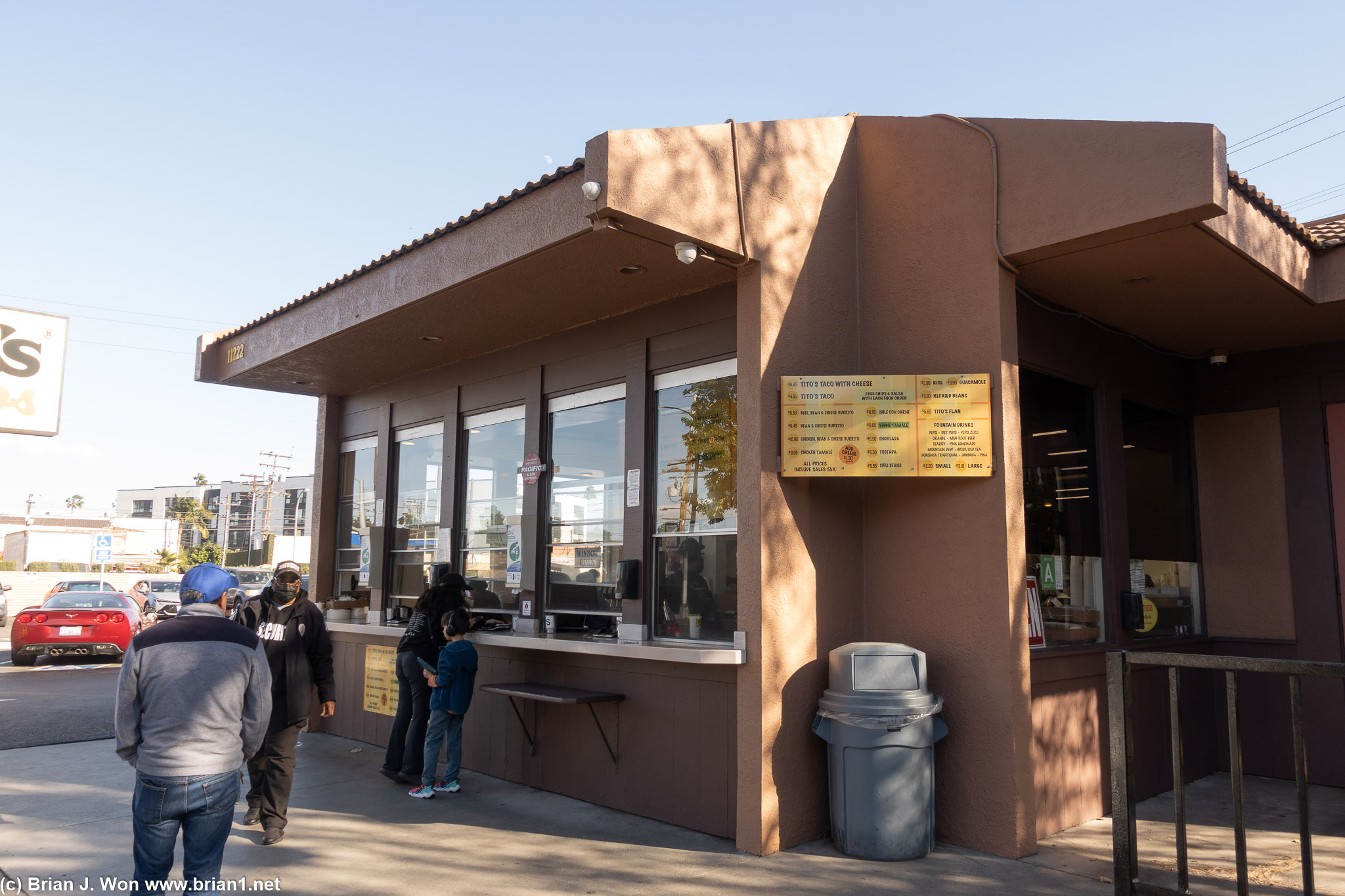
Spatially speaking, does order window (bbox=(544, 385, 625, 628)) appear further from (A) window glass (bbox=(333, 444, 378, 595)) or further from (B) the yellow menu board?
(A) window glass (bbox=(333, 444, 378, 595))

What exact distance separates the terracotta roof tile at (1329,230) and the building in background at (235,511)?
66.6 m

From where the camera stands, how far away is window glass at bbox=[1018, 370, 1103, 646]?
6660 mm

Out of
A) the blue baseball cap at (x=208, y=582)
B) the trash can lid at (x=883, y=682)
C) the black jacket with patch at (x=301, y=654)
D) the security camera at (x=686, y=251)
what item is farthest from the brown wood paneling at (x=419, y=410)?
the trash can lid at (x=883, y=682)

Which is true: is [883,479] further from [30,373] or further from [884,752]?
[30,373]

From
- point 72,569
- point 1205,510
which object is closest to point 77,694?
point 1205,510

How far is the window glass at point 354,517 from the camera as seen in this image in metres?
10.6

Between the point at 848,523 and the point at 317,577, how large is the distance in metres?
7.05

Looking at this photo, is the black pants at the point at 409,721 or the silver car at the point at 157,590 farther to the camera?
the silver car at the point at 157,590

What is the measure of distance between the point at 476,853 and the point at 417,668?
2.19m

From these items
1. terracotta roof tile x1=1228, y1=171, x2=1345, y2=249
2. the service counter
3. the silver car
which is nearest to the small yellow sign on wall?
the service counter

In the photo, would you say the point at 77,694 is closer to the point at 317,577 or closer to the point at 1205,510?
the point at 317,577

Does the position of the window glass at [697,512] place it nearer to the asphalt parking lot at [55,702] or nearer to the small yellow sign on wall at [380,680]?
the small yellow sign on wall at [380,680]

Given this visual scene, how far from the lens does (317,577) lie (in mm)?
10891

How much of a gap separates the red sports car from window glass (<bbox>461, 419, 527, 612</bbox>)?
11800 millimetres
